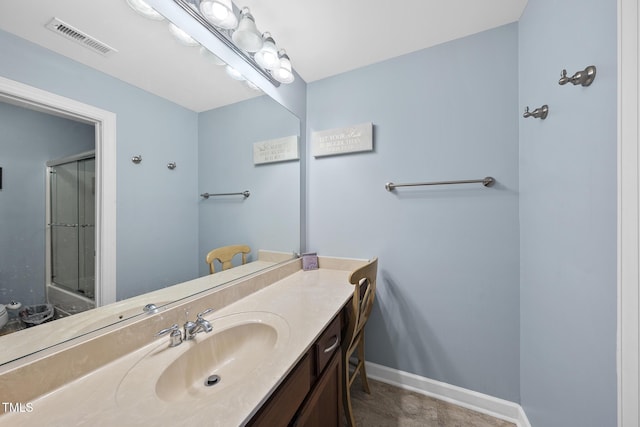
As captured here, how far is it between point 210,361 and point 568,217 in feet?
4.47

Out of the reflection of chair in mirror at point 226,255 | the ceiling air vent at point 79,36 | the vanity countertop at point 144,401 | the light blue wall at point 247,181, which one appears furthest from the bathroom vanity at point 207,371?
the ceiling air vent at point 79,36

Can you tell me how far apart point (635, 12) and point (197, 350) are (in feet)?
4.93

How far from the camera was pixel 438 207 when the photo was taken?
1.37m

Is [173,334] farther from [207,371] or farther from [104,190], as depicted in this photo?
[104,190]

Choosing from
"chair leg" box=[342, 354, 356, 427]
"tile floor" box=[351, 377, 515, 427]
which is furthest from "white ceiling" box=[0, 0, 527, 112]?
"tile floor" box=[351, 377, 515, 427]

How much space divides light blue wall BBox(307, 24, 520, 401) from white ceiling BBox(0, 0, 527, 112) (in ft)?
0.42

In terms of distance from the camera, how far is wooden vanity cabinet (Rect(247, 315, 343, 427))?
0.58 m

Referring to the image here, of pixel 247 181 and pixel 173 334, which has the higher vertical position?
pixel 247 181

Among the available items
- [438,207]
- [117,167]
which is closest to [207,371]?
[117,167]

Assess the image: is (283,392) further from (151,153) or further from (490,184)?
(490,184)

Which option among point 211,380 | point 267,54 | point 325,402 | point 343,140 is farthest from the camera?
point 343,140

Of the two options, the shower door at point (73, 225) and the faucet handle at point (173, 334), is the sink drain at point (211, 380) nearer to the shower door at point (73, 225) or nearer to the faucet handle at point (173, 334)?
the faucet handle at point (173, 334)

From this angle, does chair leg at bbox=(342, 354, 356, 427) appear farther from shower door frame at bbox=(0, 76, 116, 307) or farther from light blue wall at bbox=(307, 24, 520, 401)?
shower door frame at bbox=(0, 76, 116, 307)

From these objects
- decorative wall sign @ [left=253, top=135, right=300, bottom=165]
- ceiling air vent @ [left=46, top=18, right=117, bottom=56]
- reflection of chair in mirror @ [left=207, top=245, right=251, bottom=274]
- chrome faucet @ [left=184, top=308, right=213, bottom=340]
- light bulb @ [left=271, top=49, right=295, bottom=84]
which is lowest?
chrome faucet @ [left=184, top=308, right=213, bottom=340]
